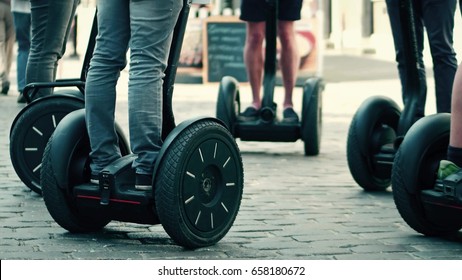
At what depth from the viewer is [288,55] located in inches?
304

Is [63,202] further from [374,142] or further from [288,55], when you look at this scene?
[288,55]

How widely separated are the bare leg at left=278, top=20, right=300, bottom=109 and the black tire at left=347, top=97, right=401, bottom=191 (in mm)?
1684

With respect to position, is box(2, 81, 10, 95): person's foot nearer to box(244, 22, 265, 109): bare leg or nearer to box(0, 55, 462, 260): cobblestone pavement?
box(244, 22, 265, 109): bare leg

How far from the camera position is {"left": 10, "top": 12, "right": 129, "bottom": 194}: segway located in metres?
5.52

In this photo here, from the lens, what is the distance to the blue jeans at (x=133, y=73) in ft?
14.3

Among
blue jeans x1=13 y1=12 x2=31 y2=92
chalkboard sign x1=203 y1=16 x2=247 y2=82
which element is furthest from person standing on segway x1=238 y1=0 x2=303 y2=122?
chalkboard sign x1=203 y1=16 x2=247 y2=82

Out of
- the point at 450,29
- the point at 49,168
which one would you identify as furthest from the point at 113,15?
the point at 450,29

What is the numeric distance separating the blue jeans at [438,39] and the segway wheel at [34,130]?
5.38 ft

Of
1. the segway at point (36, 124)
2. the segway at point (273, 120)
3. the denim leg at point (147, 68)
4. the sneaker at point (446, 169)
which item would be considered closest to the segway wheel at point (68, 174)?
the denim leg at point (147, 68)

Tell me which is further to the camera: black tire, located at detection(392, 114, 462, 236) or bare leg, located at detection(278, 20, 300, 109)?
bare leg, located at detection(278, 20, 300, 109)

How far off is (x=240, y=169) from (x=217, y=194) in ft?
0.53

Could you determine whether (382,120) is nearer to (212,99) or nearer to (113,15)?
(113,15)

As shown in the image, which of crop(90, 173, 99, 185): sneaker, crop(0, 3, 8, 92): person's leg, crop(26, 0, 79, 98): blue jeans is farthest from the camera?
crop(0, 3, 8, 92): person's leg

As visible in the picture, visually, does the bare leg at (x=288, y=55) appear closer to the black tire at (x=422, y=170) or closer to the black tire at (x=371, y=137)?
the black tire at (x=371, y=137)
